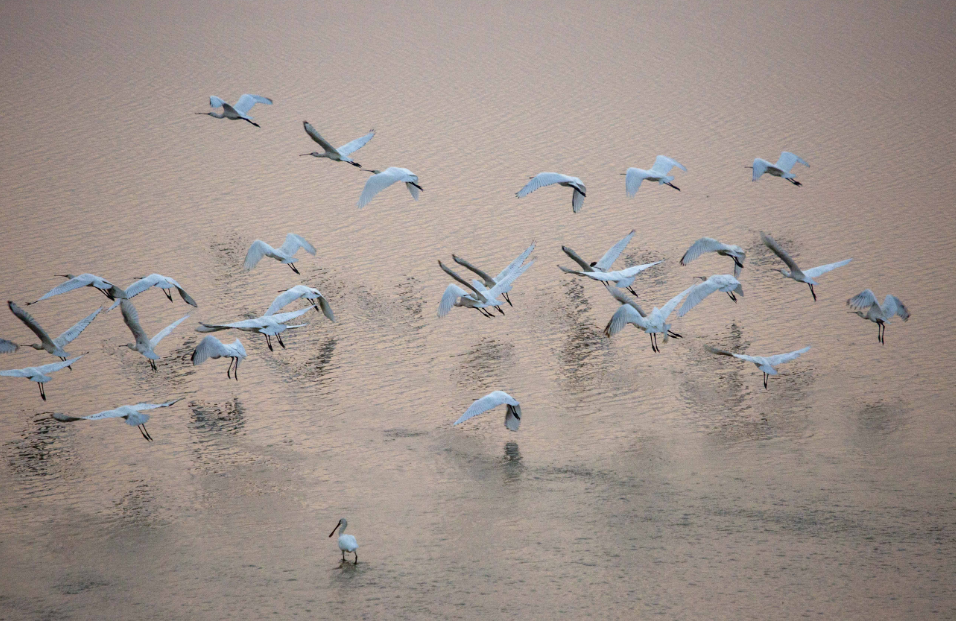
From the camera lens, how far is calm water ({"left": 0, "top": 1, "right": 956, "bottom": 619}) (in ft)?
32.4

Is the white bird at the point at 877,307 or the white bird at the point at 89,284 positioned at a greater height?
the white bird at the point at 877,307

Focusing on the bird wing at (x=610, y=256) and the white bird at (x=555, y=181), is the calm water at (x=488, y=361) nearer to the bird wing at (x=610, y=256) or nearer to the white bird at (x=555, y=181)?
the bird wing at (x=610, y=256)

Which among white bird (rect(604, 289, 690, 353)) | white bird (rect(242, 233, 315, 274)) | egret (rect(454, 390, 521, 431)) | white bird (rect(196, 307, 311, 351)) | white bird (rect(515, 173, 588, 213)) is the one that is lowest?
egret (rect(454, 390, 521, 431))

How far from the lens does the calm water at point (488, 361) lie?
9.89m

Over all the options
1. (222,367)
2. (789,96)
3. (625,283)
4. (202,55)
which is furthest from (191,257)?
(789,96)

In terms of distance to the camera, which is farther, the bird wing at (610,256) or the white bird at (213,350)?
the bird wing at (610,256)

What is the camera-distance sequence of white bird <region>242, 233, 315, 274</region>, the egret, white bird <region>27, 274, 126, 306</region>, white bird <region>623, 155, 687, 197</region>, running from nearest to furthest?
1. the egret
2. white bird <region>27, 274, 126, 306</region>
3. white bird <region>623, 155, 687, 197</region>
4. white bird <region>242, 233, 315, 274</region>

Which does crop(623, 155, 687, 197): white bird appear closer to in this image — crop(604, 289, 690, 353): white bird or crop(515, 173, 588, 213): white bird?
crop(515, 173, 588, 213): white bird

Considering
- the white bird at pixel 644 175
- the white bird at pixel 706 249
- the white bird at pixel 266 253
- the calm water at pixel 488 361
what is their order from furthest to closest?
the white bird at pixel 266 253 < the white bird at pixel 644 175 < the white bird at pixel 706 249 < the calm water at pixel 488 361

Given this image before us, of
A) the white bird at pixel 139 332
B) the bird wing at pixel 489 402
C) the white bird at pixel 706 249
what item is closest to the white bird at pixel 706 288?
the white bird at pixel 706 249

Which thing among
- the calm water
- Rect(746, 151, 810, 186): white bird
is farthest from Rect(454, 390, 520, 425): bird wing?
Rect(746, 151, 810, 186): white bird

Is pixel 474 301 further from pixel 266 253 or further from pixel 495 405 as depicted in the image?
pixel 266 253

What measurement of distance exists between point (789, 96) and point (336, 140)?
1156 cm

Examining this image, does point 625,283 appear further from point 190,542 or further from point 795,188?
point 795,188
